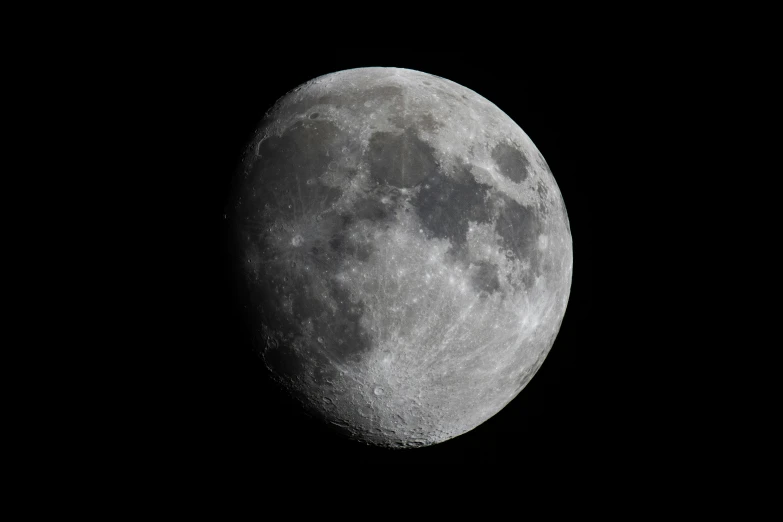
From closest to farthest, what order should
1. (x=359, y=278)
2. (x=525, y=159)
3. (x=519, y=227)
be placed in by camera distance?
(x=359, y=278), (x=519, y=227), (x=525, y=159)

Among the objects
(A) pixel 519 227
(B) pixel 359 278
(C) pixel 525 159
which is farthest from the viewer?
(C) pixel 525 159

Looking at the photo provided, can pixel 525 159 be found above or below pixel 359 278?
above

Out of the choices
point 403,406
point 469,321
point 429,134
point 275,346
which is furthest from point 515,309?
point 275,346


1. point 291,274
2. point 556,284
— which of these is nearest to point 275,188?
point 291,274

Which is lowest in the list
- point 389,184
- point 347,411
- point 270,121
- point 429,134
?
point 347,411

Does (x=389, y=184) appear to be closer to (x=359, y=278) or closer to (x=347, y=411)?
(x=359, y=278)

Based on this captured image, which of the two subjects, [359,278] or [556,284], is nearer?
[359,278]

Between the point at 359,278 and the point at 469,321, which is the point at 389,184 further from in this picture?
the point at 469,321
